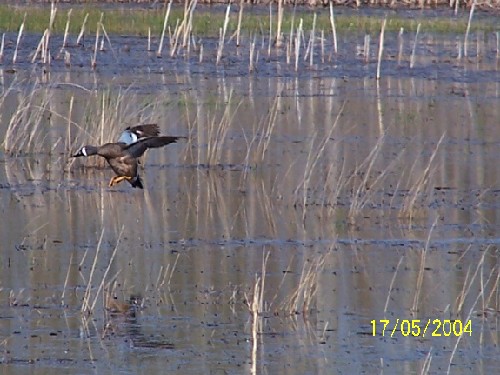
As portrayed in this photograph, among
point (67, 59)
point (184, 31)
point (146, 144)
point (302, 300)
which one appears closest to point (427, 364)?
point (302, 300)

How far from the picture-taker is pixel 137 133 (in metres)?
9.98

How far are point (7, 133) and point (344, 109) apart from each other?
18.7 ft

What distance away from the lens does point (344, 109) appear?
18.2m

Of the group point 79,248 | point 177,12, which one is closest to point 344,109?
point 79,248

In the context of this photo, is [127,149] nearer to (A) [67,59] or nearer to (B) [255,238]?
(B) [255,238]

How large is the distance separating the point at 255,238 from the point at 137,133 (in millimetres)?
1261

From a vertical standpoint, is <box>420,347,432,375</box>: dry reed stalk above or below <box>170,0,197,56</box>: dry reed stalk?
below

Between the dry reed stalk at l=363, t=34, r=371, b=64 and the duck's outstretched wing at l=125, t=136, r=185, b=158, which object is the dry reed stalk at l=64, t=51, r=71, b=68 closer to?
the dry reed stalk at l=363, t=34, r=371, b=64

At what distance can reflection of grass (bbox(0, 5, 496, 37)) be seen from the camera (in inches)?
1039

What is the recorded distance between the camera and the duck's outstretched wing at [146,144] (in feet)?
31.6

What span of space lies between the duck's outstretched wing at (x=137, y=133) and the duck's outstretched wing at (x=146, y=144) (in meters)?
0.04
